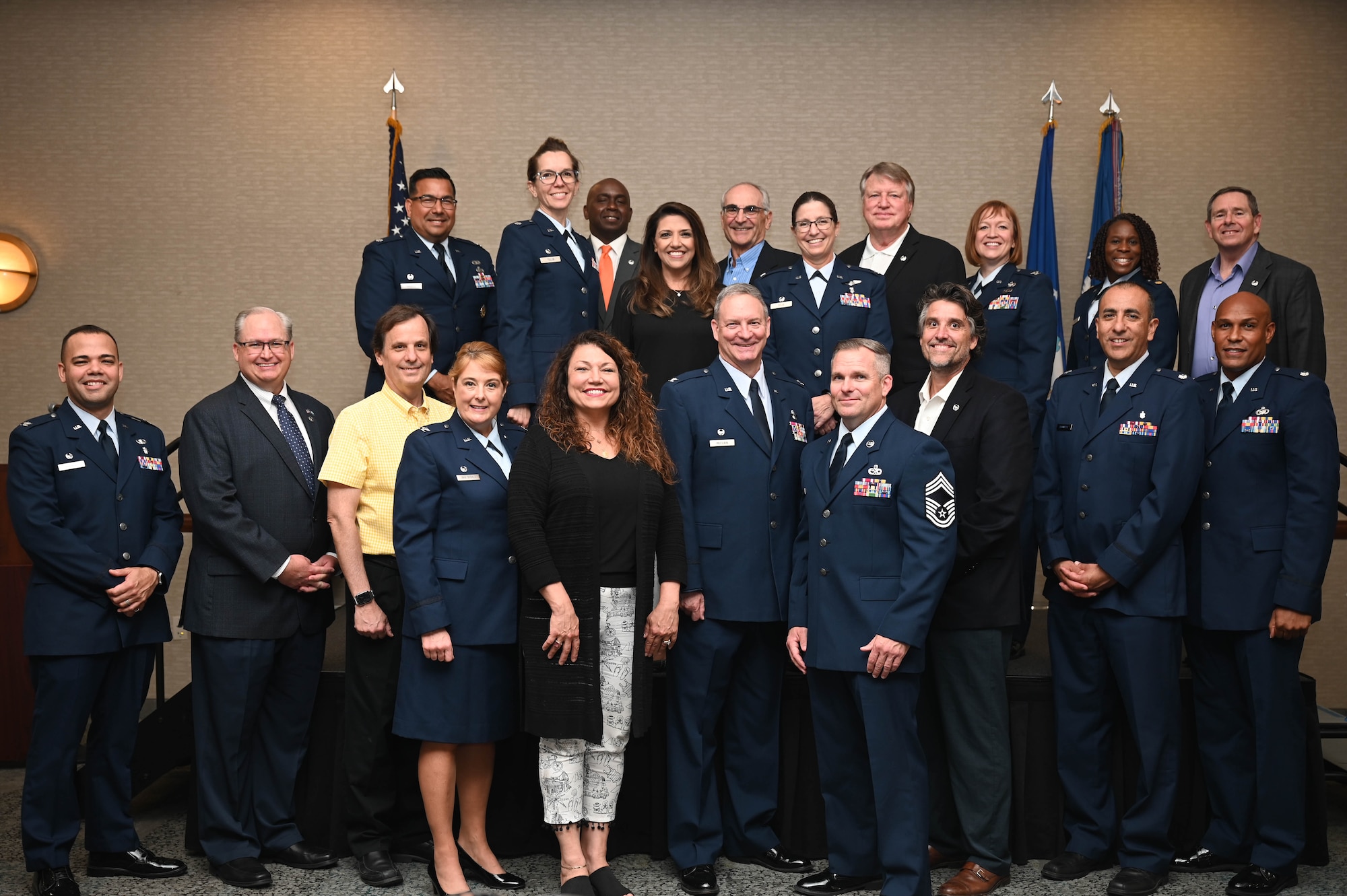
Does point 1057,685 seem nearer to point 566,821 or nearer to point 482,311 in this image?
point 566,821

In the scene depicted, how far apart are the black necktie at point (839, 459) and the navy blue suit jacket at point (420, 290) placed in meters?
1.72

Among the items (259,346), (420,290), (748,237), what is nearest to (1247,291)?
(748,237)

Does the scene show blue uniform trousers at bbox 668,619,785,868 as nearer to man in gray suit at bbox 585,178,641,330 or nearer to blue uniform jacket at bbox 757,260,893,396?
blue uniform jacket at bbox 757,260,893,396

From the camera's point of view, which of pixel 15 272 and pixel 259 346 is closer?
pixel 259 346

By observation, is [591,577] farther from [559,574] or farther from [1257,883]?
[1257,883]

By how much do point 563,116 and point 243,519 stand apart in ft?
11.1

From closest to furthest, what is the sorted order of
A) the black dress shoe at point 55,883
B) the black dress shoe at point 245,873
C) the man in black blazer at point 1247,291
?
1. the black dress shoe at point 55,883
2. the black dress shoe at point 245,873
3. the man in black blazer at point 1247,291

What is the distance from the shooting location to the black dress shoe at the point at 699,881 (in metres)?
3.38

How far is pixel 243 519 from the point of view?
3.41m

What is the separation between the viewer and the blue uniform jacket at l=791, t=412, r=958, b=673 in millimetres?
3117

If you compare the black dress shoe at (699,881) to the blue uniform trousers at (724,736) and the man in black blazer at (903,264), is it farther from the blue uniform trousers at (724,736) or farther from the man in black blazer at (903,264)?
the man in black blazer at (903,264)

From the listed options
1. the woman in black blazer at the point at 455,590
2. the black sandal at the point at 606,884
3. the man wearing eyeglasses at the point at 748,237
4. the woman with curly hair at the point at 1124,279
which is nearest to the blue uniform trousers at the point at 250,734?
the woman in black blazer at the point at 455,590

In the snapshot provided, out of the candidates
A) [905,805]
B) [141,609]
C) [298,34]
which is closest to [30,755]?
[141,609]

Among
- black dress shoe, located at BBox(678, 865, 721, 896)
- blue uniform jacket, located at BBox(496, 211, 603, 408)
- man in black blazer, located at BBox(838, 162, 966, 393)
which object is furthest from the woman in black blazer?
man in black blazer, located at BBox(838, 162, 966, 393)
